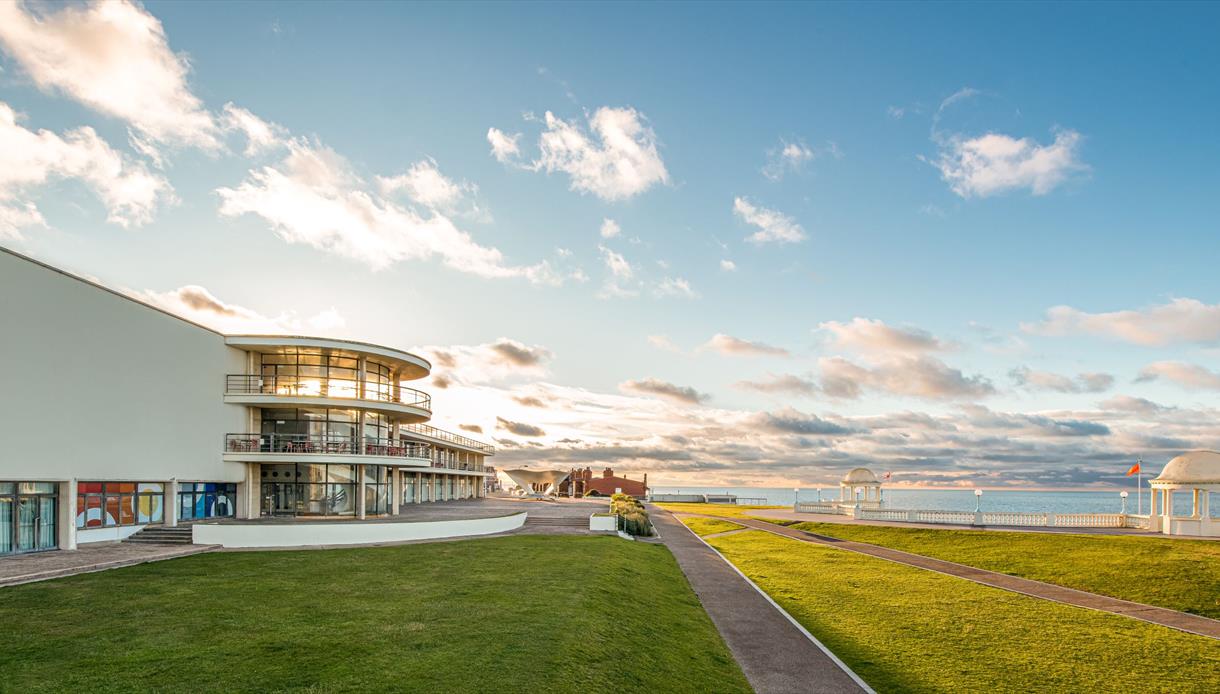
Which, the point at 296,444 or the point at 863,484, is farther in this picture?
the point at 863,484

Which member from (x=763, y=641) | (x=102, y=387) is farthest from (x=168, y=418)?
(x=763, y=641)

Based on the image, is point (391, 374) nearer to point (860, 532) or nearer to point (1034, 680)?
point (860, 532)

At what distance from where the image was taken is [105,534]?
26.5 meters

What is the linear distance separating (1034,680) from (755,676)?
18.9 feet

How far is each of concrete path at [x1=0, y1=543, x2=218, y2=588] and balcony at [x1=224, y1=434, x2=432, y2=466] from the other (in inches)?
267

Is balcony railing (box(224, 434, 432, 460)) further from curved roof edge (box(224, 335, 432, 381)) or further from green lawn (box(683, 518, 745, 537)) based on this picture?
green lawn (box(683, 518, 745, 537))

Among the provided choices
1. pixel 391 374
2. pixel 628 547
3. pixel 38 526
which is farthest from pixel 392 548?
pixel 391 374

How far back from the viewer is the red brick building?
100 meters

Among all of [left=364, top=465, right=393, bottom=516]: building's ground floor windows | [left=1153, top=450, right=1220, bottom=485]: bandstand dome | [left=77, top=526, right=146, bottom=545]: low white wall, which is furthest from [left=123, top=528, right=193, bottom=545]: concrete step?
[left=1153, top=450, right=1220, bottom=485]: bandstand dome

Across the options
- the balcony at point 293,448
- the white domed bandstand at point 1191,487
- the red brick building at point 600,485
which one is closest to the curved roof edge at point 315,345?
the balcony at point 293,448

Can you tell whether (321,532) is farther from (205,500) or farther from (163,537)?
(205,500)

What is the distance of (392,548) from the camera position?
2627 cm

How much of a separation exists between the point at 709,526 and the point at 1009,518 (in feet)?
59.5

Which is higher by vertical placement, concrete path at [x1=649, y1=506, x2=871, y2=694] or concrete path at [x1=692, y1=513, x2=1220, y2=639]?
concrete path at [x1=649, y1=506, x2=871, y2=694]
